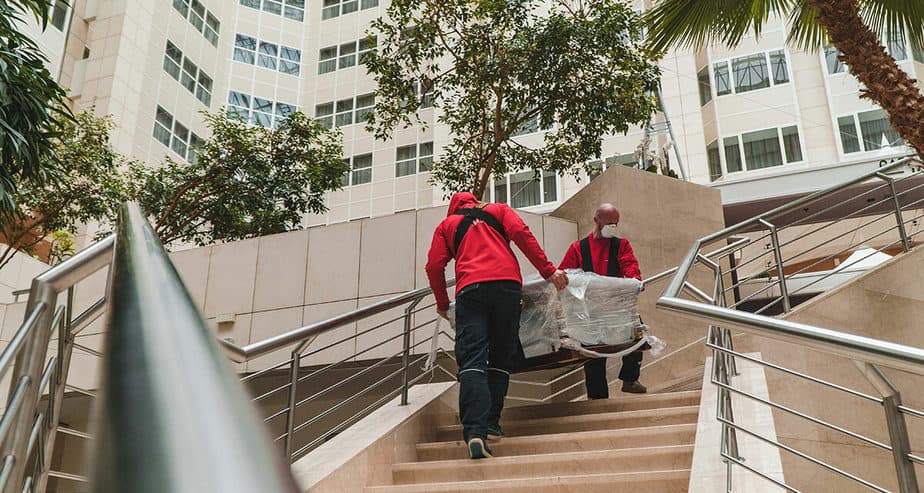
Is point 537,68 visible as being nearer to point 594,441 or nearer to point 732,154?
point 594,441

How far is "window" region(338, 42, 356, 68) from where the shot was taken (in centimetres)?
3284

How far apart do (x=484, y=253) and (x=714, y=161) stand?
20.8m

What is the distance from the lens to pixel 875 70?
22.5 feet

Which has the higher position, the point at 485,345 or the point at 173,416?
the point at 485,345

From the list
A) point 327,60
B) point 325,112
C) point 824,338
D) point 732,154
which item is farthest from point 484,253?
point 327,60

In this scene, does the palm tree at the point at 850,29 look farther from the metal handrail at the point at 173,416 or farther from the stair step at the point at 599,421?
the metal handrail at the point at 173,416

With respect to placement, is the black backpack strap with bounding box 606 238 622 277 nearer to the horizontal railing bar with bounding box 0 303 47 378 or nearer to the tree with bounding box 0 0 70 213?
the horizontal railing bar with bounding box 0 303 47 378

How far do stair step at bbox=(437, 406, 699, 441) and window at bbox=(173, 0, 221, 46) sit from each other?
28.1 meters

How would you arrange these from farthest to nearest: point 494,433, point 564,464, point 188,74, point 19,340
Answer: point 188,74 < point 494,433 < point 564,464 < point 19,340

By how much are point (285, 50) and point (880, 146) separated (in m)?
23.4

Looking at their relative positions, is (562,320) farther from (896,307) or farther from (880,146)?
(880,146)

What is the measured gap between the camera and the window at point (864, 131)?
22.9 metres

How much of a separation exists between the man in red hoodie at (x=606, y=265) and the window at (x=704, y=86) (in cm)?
1993

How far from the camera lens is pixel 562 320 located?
6.00m
